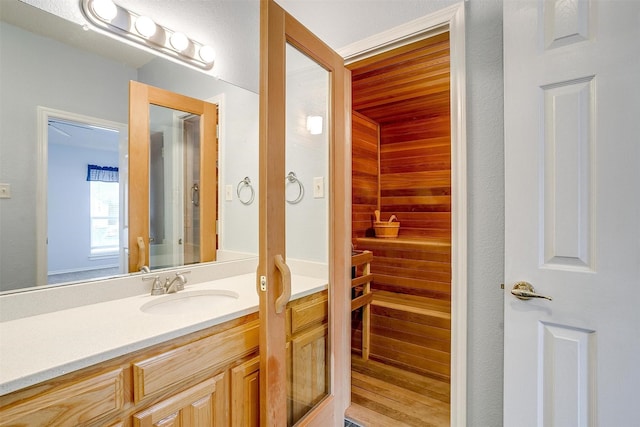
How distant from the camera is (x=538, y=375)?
40.8 inches

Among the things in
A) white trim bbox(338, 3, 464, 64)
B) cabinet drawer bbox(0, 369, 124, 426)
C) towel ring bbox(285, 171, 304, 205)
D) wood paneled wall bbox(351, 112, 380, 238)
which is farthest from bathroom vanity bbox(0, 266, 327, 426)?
wood paneled wall bbox(351, 112, 380, 238)

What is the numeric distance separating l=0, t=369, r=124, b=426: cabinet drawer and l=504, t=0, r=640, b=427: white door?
132 centimetres

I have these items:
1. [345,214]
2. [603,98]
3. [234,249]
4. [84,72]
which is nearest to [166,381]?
[234,249]

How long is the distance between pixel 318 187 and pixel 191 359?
0.97 metres

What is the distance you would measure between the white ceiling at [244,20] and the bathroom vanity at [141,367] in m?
1.17

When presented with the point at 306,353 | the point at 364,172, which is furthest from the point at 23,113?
the point at 364,172

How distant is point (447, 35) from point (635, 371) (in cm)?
147

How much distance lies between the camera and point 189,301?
4.66 feet

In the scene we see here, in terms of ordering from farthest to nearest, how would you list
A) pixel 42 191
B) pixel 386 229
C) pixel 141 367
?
pixel 386 229 → pixel 42 191 → pixel 141 367

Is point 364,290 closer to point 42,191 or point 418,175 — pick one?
point 418,175

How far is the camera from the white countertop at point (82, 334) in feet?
2.32

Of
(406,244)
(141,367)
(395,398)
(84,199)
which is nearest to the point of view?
(141,367)

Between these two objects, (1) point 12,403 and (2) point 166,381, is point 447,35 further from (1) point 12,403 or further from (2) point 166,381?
(1) point 12,403

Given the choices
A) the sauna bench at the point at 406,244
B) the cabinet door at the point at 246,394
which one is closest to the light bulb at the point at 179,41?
the cabinet door at the point at 246,394
